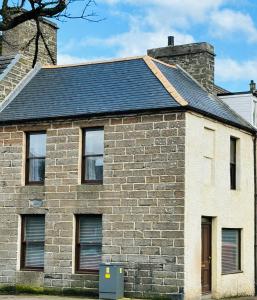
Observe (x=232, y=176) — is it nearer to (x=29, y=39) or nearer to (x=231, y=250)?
(x=231, y=250)

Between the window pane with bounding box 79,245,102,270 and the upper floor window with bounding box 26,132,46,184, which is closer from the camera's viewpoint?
the window pane with bounding box 79,245,102,270

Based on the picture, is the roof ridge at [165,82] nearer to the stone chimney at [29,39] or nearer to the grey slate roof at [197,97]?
the grey slate roof at [197,97]

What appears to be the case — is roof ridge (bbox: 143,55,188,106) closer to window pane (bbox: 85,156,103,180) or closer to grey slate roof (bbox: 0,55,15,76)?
window pane (bbox: 85,156,103,180)

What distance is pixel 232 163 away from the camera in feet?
73.8

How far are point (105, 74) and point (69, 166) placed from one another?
3.52 m

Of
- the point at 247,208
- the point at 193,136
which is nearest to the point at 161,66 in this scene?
the point at 193,136

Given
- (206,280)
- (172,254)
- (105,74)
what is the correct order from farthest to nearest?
(105,74) → (206,280) → (172,254)

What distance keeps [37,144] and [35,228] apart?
261 centimetres

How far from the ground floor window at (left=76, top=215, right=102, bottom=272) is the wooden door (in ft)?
10.1

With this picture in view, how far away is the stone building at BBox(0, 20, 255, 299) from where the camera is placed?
1916 centimetres

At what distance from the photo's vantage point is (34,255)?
21.0 meters

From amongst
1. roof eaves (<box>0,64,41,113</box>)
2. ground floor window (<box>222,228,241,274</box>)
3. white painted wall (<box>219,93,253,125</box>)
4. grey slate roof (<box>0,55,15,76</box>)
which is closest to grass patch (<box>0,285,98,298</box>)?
ground floor window (<box>222,228,241,274</box>)

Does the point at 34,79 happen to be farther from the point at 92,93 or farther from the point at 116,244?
the point at 116,244

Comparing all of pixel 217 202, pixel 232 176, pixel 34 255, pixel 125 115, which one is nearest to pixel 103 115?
pixel 125 115
